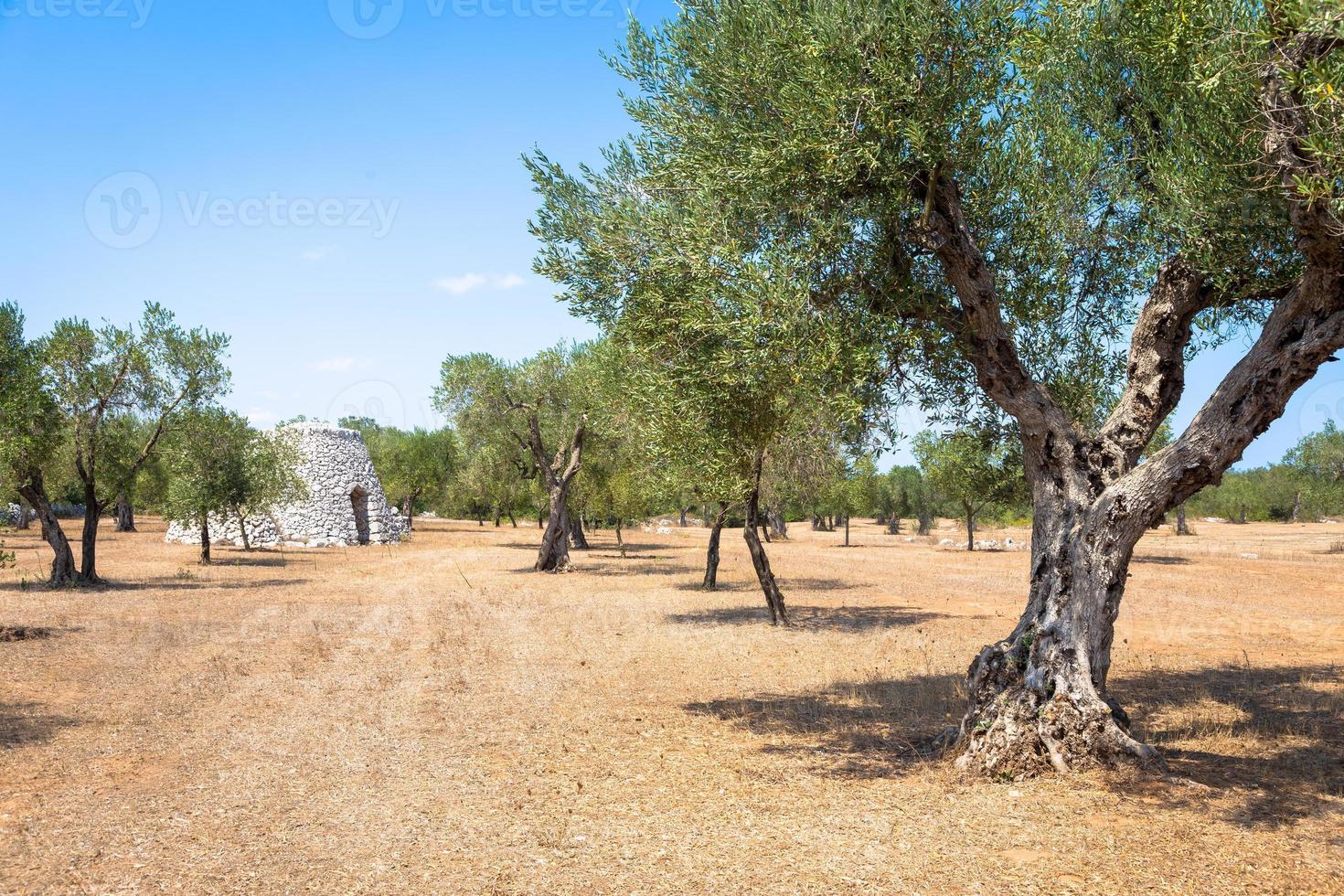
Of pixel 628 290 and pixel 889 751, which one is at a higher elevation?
pixel 628 290

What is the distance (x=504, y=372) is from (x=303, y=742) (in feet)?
90.1

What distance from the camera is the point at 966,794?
315 inches

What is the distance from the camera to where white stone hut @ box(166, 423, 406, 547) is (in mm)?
52750

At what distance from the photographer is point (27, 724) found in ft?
36.0

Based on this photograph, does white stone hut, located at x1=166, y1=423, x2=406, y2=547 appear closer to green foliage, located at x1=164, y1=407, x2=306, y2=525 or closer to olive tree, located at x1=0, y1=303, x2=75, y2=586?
green foliage, located at x1=164, y1=407, x2=306, y2=525

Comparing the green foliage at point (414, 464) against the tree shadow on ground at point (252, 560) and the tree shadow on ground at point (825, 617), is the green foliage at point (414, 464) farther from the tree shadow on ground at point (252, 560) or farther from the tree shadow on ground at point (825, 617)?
the tree shadow on ground at point (825, 617)

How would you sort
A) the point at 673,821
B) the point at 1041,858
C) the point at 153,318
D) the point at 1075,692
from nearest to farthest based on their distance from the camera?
the point at 1041,858
the point at 673,821
the point at 1075,692
the point at 153,318

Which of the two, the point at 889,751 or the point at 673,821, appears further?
the point at 889,751

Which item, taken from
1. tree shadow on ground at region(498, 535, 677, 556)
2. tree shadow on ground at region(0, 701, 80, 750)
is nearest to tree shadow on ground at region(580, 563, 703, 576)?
tree shadow on ground at region(498, 535, 677, 556)

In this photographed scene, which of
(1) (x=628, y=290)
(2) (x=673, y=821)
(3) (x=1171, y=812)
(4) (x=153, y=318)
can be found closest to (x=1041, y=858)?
(3) (x=1171, y=812)

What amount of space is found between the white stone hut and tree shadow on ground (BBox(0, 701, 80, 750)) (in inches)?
1627

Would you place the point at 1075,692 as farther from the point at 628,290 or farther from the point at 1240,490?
the point at 1240,490

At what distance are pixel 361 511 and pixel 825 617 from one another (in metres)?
43.8

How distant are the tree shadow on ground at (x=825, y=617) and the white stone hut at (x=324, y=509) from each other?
3639 cm
